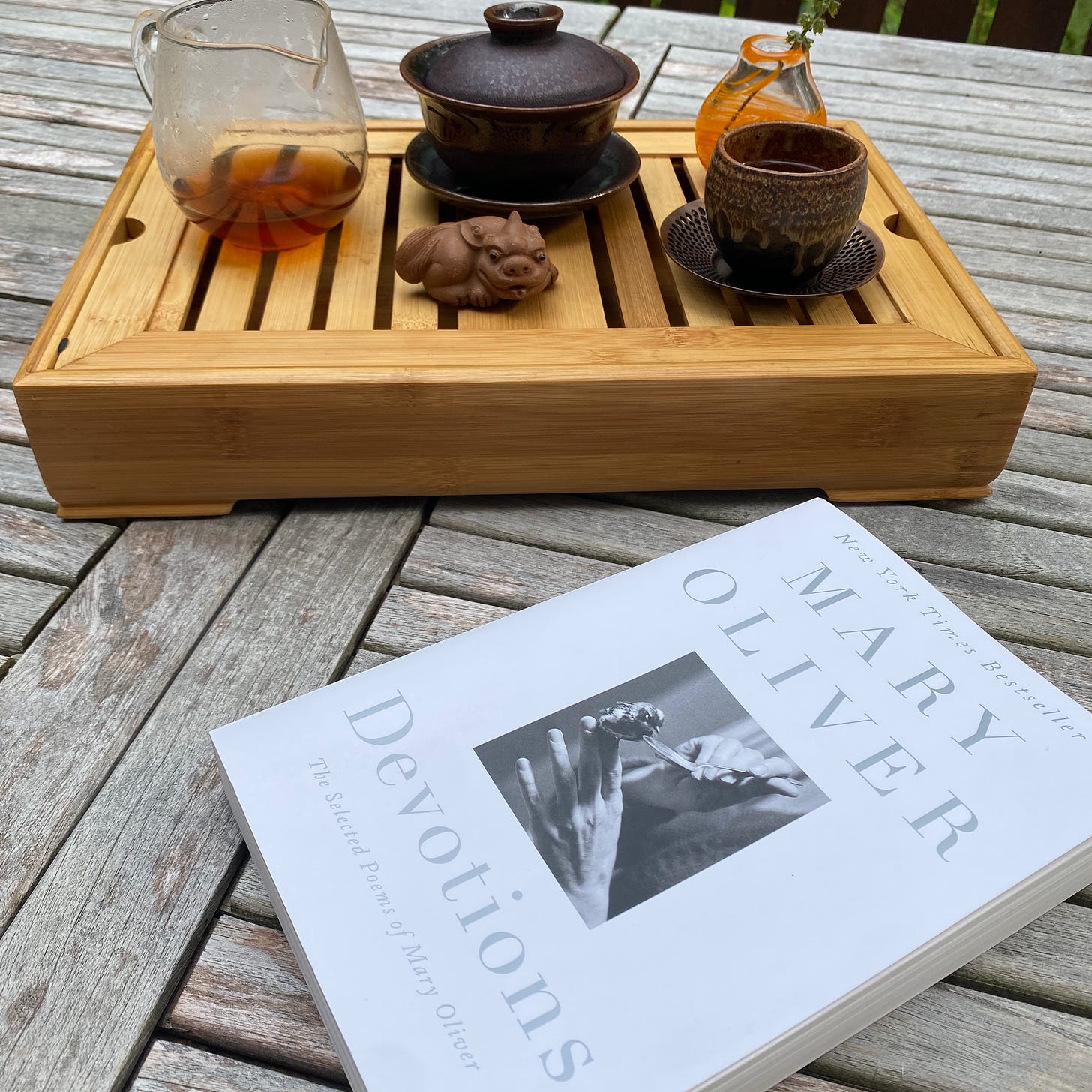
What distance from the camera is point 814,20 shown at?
2.03ft

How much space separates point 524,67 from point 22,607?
1.22 ft

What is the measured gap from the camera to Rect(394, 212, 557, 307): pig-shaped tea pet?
0.52 meters

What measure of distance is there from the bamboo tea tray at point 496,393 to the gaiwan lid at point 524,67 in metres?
0.11

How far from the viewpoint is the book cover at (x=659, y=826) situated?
0.97 feet

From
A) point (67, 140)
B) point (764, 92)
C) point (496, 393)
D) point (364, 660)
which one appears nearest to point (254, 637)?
point (364, 660)

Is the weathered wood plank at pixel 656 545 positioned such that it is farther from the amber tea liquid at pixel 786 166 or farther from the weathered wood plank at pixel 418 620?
the amber tea liquid at pixel 786 166

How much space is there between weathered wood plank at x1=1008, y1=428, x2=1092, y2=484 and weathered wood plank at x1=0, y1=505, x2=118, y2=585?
1.51ft

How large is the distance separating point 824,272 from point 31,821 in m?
0.46

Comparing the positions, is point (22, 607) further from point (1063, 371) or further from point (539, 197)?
point (1063, 371)

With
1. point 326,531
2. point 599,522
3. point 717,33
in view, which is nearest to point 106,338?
point 326,531

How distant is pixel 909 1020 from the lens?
1.04 ft

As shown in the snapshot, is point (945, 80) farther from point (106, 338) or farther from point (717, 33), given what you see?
point (106, 338)

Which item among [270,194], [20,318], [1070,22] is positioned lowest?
[1070,22]

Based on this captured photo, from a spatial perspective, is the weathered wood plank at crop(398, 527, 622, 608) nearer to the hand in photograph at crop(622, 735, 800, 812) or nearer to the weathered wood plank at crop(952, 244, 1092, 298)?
the hand in photograph at crop(622, 735, 800, 812)
